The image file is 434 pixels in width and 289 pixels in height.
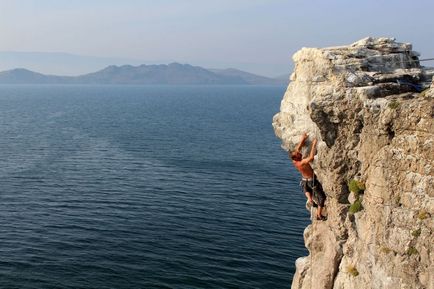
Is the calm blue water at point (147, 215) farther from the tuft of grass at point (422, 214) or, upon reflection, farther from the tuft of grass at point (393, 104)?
the tuft of grass at point (393, 104)

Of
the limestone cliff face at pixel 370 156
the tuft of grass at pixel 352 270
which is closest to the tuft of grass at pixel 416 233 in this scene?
the limestone cliff face at pixel 370 156

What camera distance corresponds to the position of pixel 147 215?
68250mm

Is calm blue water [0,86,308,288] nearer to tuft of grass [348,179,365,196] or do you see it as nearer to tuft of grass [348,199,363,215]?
tuft of grass [348,199,363,215]

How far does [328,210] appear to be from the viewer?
979 inches

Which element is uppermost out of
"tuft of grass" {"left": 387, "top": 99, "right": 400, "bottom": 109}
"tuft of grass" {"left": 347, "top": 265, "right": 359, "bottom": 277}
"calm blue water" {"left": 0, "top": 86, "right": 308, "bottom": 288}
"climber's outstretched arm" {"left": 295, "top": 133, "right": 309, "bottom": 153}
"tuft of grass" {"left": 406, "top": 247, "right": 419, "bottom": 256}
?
"tuft of grass" {"left": 387, "top": 99, "right": 400, "bottom": 109}

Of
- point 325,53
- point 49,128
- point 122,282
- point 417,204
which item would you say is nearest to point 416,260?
point 417,204

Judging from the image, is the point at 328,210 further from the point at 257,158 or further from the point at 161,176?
the point at 257,158

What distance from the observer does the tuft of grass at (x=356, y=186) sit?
21.9m

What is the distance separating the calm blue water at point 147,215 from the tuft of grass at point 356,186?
95.8 feet

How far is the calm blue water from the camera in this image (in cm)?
5125

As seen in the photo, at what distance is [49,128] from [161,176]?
78629mm

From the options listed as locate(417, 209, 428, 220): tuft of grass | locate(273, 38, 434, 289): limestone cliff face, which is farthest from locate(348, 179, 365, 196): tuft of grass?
locate(417, 209, 428, 220): tuft of grass

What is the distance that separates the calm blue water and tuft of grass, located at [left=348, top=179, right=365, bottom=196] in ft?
95.8

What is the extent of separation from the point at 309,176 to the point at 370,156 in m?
5.20
